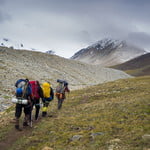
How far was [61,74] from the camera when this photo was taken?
260 ft

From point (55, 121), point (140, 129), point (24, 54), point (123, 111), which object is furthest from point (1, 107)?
point (24, 54)

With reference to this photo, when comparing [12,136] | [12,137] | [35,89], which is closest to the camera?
[12,137]

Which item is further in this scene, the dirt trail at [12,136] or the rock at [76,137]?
the dirt trail at [12,136]

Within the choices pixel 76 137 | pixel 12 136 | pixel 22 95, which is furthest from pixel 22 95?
pixel 76 137

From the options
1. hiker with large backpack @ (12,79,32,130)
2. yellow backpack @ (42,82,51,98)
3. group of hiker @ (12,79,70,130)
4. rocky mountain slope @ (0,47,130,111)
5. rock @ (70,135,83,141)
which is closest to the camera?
rock @ (70,135,83,141)

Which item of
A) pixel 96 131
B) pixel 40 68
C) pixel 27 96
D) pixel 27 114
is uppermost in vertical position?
pixel 40 68

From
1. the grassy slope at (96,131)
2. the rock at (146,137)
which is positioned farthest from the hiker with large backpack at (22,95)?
the rock at (146,137)

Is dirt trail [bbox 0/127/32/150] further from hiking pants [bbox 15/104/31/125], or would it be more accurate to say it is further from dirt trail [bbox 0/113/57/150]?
hiking pants [bbox 15/104/31/125]

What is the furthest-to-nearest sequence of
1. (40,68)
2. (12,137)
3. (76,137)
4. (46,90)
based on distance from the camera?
(40,68), (46,90), (12,137), (76,137)

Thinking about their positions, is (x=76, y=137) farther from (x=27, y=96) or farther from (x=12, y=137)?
(x=27, y=96)

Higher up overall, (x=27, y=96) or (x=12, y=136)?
(x=27, y=96)

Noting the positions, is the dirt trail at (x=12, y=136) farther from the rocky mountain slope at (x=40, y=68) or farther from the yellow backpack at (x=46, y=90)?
the rocky mountain slope at (x=40, y=68)

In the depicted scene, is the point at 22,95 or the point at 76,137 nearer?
the point at 76,137

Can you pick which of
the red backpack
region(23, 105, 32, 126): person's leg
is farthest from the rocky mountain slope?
region(23, 105, 32, 126): person's leg
